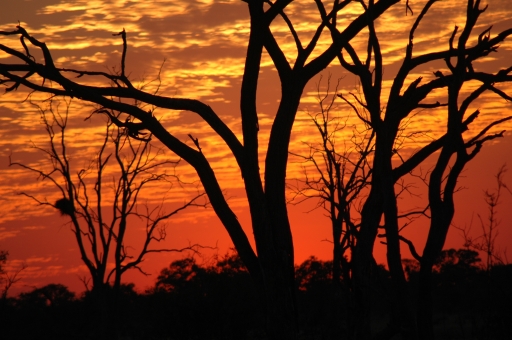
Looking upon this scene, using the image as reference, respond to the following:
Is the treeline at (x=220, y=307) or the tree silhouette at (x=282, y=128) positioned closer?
the tree silhouette at (x=282, y=128)

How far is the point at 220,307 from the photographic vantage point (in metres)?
28.2

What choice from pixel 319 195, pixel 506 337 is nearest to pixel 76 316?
pixel 319 195

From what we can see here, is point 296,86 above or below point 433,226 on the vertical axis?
above

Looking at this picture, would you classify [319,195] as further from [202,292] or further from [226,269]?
[226,269]

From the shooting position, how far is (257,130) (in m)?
9.57

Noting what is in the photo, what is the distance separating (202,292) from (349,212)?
15.5 m

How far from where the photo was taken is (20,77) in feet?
31.5

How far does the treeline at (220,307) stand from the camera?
21914mm

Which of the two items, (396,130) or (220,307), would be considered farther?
(220,307)

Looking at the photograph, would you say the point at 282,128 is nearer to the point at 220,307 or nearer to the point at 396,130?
the point at 396,130

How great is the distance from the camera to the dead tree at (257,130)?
9.00m

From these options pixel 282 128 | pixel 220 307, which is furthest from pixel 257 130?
pixel 220 307

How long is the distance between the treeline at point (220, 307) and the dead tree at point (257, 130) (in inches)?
53.4

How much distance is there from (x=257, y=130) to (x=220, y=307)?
19.6m
